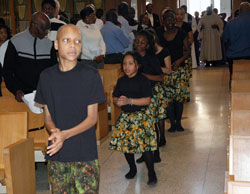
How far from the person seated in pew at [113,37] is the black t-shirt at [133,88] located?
4250 mm

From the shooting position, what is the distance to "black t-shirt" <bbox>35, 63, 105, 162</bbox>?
2.69 meters

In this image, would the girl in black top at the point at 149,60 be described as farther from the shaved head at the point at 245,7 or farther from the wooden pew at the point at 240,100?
the shaved head at the point at 245,7

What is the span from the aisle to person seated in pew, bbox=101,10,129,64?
182 cm

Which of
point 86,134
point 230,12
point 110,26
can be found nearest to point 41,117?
point 86,134

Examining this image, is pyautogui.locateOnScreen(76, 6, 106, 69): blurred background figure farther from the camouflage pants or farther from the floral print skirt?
the camouflage pants

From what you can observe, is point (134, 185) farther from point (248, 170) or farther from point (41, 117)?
point (248, 170)

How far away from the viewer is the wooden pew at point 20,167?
3.54m

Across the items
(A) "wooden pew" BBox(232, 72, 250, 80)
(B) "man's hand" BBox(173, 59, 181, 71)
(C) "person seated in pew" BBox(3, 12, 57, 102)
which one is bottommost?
(A) "wooden pew" BBox(232, 72, 250, 80)

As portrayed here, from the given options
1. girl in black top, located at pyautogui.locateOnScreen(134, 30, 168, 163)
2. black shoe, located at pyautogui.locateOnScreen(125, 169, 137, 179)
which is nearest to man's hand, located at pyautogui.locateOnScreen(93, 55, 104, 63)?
girl in black top, located at pyautogui.locateOnScreen(134, 30, 168, 163)

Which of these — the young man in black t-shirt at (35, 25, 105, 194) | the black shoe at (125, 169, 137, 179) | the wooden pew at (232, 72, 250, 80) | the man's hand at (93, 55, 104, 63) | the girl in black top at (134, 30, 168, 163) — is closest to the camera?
the young man in black t-shirt at (35, 25, 105, 194)

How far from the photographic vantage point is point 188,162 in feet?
17.2

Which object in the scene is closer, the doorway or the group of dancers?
the group of dancers

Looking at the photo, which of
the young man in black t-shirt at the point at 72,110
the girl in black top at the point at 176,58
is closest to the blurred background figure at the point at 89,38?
the girl in black top at the point at 176,58

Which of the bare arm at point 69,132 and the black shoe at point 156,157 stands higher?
the bare arm at point 69,132
